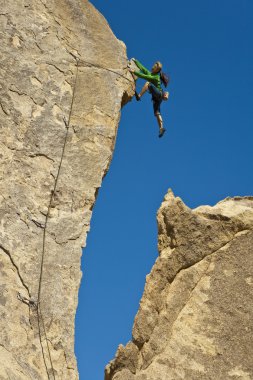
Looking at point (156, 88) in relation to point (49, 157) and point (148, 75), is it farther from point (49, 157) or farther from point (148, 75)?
point (49, 157)

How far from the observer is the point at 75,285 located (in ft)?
35.2

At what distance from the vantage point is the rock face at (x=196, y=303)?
10.3 meters

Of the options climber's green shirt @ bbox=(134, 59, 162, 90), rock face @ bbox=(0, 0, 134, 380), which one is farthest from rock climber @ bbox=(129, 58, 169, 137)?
rock face @ bbox=(0, 0, 134, 380)

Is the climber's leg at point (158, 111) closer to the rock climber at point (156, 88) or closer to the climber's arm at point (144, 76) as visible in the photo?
the rock climber at point (156, 88)

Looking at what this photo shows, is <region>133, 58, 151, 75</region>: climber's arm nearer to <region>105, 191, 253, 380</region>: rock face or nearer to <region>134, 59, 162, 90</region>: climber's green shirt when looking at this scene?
<region>134, 59, 162, 90</region>: climber's green shirt

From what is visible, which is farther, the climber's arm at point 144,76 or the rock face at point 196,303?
the climber's arm at point 144,76

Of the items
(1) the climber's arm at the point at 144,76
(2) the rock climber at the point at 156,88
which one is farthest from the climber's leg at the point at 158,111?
(1) the climber's arm at the point at 144,76

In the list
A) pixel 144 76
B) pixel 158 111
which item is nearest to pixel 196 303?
pixel 144 76

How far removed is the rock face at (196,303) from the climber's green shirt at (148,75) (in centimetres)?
346

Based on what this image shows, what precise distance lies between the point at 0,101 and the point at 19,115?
0.37m

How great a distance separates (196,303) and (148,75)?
5.92m

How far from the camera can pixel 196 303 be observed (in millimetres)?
10758

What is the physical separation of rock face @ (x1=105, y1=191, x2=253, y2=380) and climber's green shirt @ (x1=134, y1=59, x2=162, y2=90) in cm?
346

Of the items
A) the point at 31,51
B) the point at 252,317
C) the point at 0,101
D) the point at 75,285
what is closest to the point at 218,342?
the point at 252,317
